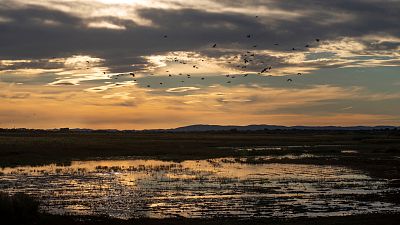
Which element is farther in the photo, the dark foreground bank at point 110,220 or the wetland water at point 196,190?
the wetland water at point 196,190

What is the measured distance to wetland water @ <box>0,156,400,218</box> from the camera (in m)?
23.2

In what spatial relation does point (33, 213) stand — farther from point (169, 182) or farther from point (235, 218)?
point (169, 182)

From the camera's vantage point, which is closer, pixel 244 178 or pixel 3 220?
pixel 3 220

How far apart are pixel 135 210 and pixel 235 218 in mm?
4614

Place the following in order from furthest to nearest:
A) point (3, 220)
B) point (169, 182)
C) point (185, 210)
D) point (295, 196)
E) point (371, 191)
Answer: point (169, 182)
point (371, 191)
point (295, 196)
point (185, 210)
point (3, 220)

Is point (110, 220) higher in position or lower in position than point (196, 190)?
lower

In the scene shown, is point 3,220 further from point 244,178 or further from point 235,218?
point 244,178

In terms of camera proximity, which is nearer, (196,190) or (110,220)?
(110,220)

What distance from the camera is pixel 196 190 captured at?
2933 centimetres

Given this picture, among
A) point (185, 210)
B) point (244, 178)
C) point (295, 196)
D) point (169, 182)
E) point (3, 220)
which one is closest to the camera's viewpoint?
point (3, 220)

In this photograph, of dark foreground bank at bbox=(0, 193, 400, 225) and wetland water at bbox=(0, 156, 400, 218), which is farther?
wetland water at bbox=(0, 156, 400, 218)

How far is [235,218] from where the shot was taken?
21.1 meters

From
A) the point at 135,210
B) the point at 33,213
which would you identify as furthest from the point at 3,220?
the point at 135,210

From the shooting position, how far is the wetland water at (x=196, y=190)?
23.2 m
